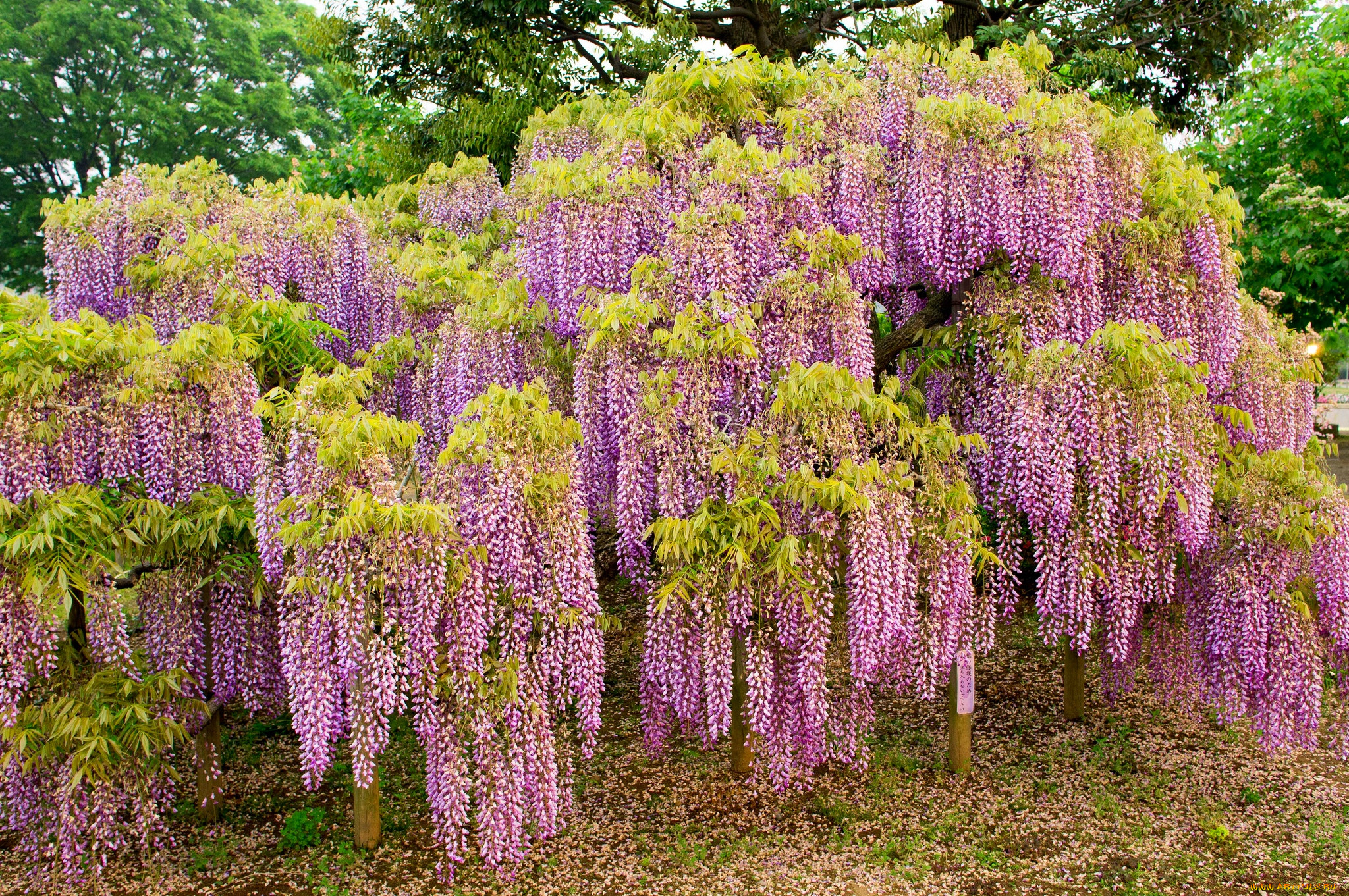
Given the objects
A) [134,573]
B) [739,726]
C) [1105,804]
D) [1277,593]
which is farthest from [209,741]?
[1277,593]

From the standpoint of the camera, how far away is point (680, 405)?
16.9ft

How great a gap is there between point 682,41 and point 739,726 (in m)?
Result: 9.29

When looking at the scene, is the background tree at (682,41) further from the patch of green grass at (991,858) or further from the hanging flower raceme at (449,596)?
the patch of green grass at (991,858)

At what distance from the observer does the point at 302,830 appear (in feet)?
19.2

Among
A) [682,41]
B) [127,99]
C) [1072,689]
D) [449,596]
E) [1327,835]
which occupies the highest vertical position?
[127,99]

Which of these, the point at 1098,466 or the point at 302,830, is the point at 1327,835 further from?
the point at 302,830

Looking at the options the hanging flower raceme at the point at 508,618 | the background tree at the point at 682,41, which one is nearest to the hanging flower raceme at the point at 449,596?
the hanging flower raceme at the point at 508,618

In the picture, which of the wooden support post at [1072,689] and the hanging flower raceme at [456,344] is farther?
the wooden support post at [1072,689]

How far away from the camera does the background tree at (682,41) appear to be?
438 inches

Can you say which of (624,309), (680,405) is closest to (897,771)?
(680,405)

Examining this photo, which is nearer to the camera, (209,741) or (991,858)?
(991,858)

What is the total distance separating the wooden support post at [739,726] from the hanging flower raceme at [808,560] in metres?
0.61

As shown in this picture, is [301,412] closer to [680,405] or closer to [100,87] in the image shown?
[680,405]

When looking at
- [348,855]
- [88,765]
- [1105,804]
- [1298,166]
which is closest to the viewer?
[88,765]
